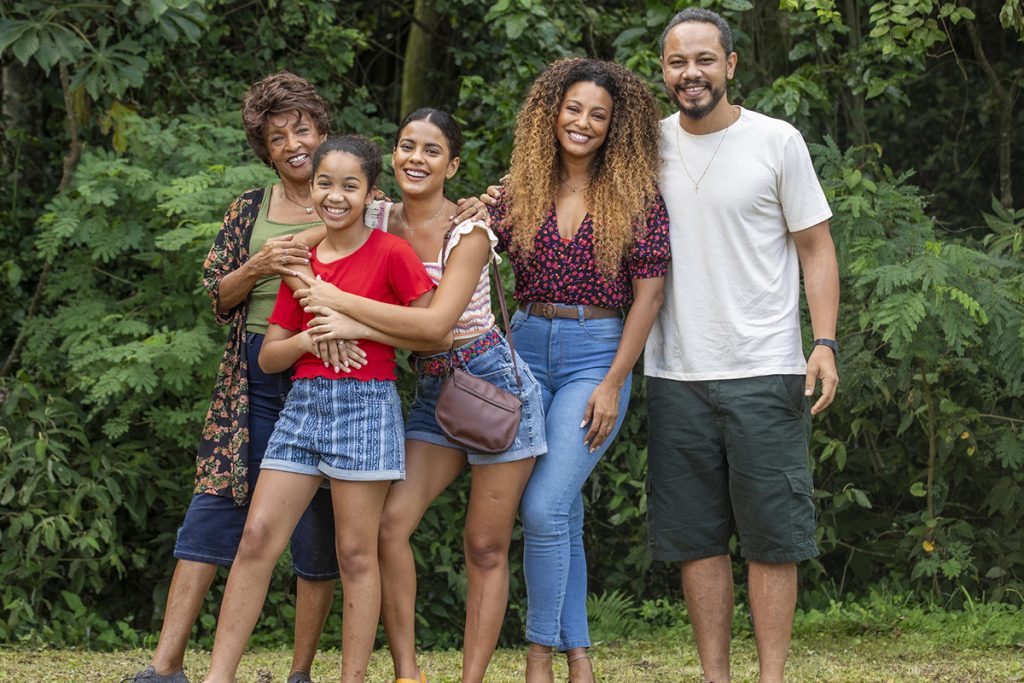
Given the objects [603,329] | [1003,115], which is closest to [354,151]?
[603,329]

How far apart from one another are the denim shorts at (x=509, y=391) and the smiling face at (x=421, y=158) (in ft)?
1.53

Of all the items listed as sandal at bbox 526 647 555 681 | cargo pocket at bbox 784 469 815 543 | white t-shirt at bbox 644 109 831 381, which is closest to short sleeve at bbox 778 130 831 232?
white t-shirt at bbox 644 109 831 381

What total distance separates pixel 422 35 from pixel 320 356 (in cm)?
443

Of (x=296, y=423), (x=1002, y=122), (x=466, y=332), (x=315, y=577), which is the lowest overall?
(x=315, y=577)

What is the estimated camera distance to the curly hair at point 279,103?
382 cm

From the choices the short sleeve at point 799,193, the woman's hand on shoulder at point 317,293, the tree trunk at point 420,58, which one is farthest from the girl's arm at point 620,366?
the tree trunk at point 420,58

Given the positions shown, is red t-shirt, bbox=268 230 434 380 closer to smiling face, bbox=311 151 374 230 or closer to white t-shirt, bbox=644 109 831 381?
smiling face, bbox=311 151 374 230

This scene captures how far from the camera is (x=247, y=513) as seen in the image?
3758 mm

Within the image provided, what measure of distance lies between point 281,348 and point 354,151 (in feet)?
1.88

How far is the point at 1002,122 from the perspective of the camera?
6961 millimetres

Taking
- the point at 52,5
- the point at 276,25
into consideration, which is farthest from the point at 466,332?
the point at 276,25

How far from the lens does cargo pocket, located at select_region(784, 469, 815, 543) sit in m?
3.72

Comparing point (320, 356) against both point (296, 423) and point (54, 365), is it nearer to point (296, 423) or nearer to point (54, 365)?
point (296, 423)

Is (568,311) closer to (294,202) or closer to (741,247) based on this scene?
(741,247)
